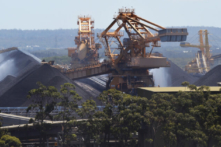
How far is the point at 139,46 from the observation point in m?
57.3

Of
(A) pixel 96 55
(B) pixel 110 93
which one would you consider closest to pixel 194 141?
(B) pixel 110 93

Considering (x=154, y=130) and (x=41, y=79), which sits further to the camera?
(x=41, y=79)

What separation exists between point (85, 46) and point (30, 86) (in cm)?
4200

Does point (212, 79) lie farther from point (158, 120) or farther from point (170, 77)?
point (158, 120)

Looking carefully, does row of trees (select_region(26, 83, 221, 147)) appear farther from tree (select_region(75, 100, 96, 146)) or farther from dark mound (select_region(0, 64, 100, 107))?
dark mound (select_region(0, 64, 100, 107))

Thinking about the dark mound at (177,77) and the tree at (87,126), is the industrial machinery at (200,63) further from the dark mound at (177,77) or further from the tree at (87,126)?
the tree at (87,126)

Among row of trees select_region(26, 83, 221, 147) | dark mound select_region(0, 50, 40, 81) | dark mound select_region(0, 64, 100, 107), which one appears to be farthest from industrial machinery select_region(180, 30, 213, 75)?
row of trees select_region(26, 83, 221, 147)

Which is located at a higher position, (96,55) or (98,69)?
(96,55)

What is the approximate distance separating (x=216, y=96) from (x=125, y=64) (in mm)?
28922

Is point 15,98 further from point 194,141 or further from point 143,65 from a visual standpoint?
point 194,141

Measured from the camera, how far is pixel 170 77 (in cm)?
8050

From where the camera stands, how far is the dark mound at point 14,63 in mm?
86500

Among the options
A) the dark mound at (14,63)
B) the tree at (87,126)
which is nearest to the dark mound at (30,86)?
the tree at (87,126)

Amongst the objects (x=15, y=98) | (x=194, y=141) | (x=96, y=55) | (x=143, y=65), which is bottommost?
(x=194, y=141)
